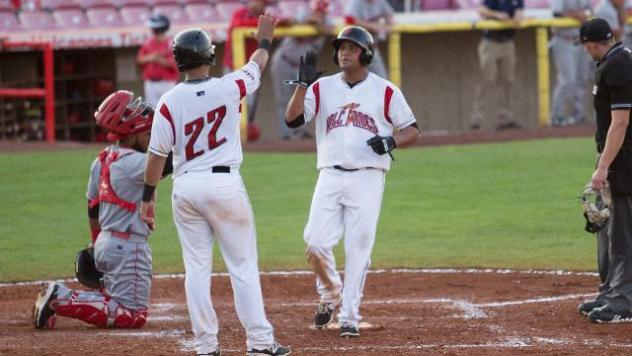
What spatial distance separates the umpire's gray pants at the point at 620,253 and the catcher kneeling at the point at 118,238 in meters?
2.83

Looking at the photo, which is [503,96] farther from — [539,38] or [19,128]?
[19,128]

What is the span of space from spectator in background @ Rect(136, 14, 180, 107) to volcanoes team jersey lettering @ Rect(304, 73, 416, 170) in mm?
9204

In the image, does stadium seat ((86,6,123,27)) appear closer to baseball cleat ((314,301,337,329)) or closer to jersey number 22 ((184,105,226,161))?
baseball cleat ((314,301,337,329))

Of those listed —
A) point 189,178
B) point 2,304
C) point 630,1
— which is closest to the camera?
point 189,178

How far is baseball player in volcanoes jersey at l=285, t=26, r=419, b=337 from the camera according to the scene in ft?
25.6

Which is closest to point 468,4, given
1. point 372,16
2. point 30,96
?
point 372,16

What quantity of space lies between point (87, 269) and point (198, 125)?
213 centimetres

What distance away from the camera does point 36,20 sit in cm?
2006

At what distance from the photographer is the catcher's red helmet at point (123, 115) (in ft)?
26.9

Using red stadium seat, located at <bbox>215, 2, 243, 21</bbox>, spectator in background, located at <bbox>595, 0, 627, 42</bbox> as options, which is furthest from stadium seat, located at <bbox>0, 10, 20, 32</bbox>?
spectator in background, located at <bbox>595, 0, 627, 42</bbox>

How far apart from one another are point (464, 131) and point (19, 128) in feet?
21.4

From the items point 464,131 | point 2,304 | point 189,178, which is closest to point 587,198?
point 189,178

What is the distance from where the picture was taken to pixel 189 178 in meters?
6.84

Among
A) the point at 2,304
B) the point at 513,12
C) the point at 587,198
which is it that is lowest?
the point at 2,304
